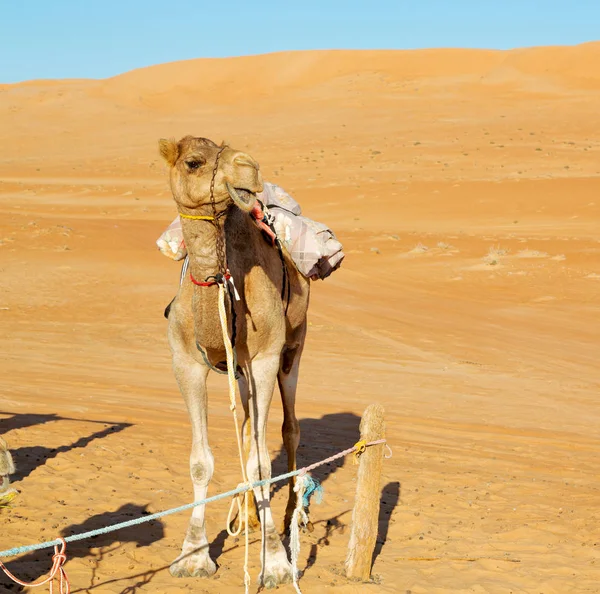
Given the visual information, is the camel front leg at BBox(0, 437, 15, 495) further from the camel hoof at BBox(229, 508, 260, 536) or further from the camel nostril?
the camel nostril

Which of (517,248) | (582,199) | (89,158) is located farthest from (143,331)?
(89,158)

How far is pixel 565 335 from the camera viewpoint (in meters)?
16.4

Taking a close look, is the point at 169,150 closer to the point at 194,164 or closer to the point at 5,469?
the point at 194,164

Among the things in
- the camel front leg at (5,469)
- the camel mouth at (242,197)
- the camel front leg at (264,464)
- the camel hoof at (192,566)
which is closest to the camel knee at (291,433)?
the camel front leg at (264,464)

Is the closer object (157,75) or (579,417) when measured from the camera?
(579,417)

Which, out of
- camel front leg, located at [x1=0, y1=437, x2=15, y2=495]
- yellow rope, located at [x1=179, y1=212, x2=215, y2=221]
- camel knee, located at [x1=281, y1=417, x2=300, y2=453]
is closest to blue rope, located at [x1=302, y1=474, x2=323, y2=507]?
camel knee, located at [x1=281, y1=417, x2=300, y2=453]

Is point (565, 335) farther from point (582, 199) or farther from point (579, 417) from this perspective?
point (582, 199)

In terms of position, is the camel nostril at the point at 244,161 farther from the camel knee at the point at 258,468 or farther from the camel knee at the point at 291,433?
the camel knee at the point at 291,433

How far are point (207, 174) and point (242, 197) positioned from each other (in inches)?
9.3

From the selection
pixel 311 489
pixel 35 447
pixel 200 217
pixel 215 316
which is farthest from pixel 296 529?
pixel 35 447

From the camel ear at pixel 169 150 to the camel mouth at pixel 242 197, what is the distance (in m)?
0.42

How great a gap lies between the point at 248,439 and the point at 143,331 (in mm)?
9090

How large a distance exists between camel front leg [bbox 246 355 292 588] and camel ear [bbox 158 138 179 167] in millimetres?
1500

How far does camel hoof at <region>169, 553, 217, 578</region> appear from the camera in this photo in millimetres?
5812
